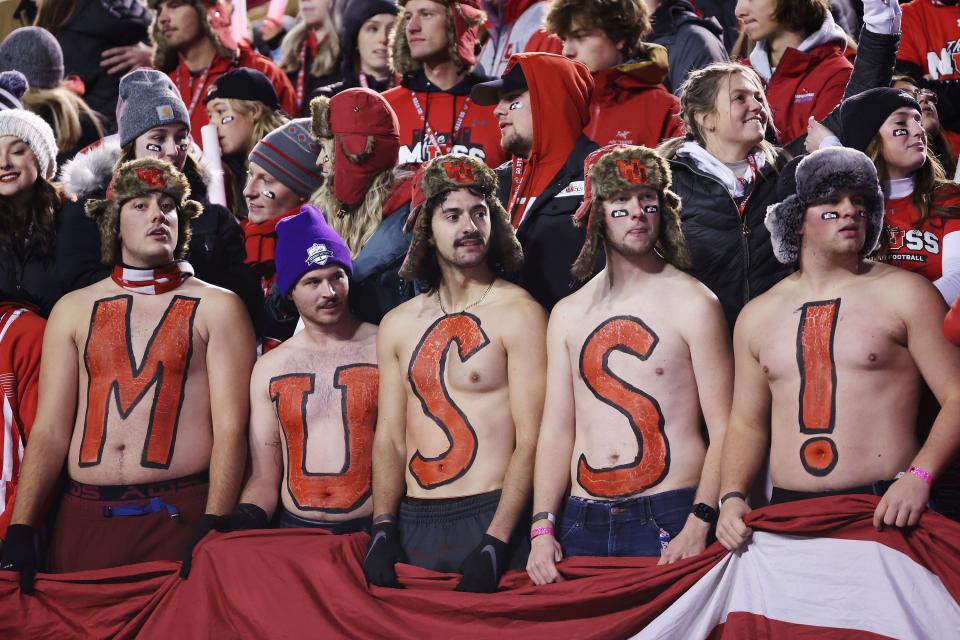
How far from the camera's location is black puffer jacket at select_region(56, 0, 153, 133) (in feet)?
28.8

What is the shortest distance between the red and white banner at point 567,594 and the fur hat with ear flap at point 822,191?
93 cm

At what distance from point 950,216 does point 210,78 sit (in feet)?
15.3

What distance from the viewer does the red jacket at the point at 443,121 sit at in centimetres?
684

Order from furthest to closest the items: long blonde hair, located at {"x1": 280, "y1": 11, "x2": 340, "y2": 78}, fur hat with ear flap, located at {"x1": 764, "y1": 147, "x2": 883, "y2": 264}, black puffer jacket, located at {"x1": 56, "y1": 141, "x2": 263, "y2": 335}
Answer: long blonde hair, located at {"x1": 280, "y1": 11, "x2": 340, "y2": 78}, black puffer jacket, located at {"x1": 56, "y1": 141, "x2": 263, "y2": 335}, fur hat with ear flap, located at {"x1": 764, "y1": 147, "x2": 883, "y2": 264}

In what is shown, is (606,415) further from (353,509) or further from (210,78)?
(210,78)

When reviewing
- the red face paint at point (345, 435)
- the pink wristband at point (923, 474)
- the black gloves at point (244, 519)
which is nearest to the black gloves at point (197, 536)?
the black gloves at point (244, 519)

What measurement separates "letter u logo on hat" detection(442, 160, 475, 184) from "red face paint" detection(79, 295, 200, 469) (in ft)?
3.86

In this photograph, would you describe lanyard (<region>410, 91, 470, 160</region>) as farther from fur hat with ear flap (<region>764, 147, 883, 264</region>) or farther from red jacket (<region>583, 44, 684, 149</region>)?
fur hat with ear flap (<region>764, 147, 883, 264</region>)

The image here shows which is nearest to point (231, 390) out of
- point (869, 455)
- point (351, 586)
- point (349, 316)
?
point (349, 316)

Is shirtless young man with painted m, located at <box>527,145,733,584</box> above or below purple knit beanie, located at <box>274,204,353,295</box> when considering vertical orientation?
below

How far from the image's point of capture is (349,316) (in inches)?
221

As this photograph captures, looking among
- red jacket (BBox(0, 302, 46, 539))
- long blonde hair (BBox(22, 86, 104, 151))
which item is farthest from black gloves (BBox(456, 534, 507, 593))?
long blonde hair (BBox(22, 86, 104, 151))

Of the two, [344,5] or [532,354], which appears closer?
[532,354]

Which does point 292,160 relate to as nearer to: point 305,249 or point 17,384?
point 305,249
